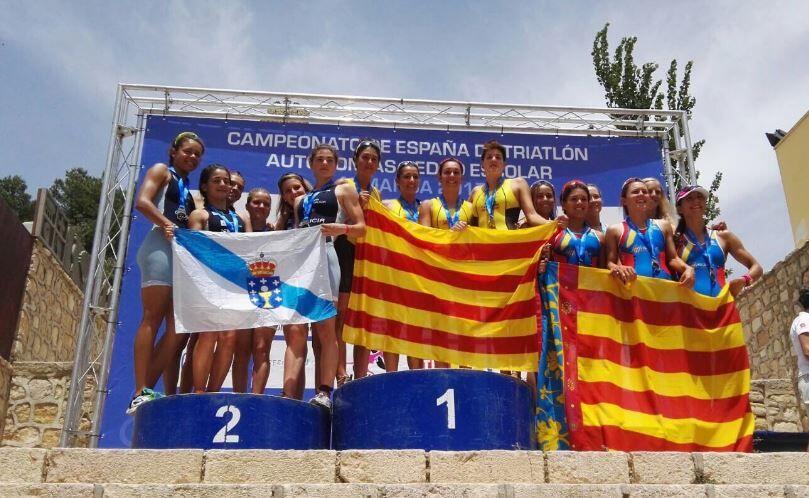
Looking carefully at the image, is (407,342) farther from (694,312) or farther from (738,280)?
(738,280)

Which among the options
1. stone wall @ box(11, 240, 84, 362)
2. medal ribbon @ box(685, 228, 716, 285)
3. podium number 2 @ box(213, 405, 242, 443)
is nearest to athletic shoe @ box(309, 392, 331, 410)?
podium number 2 @ box(213, 405, 242, 443)

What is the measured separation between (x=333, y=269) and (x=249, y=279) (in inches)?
21.3

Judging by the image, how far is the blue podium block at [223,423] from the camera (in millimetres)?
3928

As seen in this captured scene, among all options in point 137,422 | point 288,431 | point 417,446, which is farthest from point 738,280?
point 137,422

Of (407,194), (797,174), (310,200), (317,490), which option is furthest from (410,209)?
(797,174)

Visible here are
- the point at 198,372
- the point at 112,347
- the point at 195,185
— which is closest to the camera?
the point at 198,372

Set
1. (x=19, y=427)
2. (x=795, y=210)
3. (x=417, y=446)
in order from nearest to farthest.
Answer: (x=417, y=446), (x=19, y=427), (x=795, y=210)

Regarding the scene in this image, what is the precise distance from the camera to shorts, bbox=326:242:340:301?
4.98 meters

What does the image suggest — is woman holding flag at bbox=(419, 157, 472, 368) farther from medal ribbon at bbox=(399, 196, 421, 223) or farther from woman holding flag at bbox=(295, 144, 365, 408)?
woman holding flag at bbox=(295, 144, 365, 408)

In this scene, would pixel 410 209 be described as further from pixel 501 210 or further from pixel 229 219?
pixel 229 219

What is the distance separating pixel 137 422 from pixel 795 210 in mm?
13450

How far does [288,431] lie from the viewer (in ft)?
13.3

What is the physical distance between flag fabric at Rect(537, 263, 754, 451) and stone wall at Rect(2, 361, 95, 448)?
22.7 ft

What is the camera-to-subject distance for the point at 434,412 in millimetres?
4012
